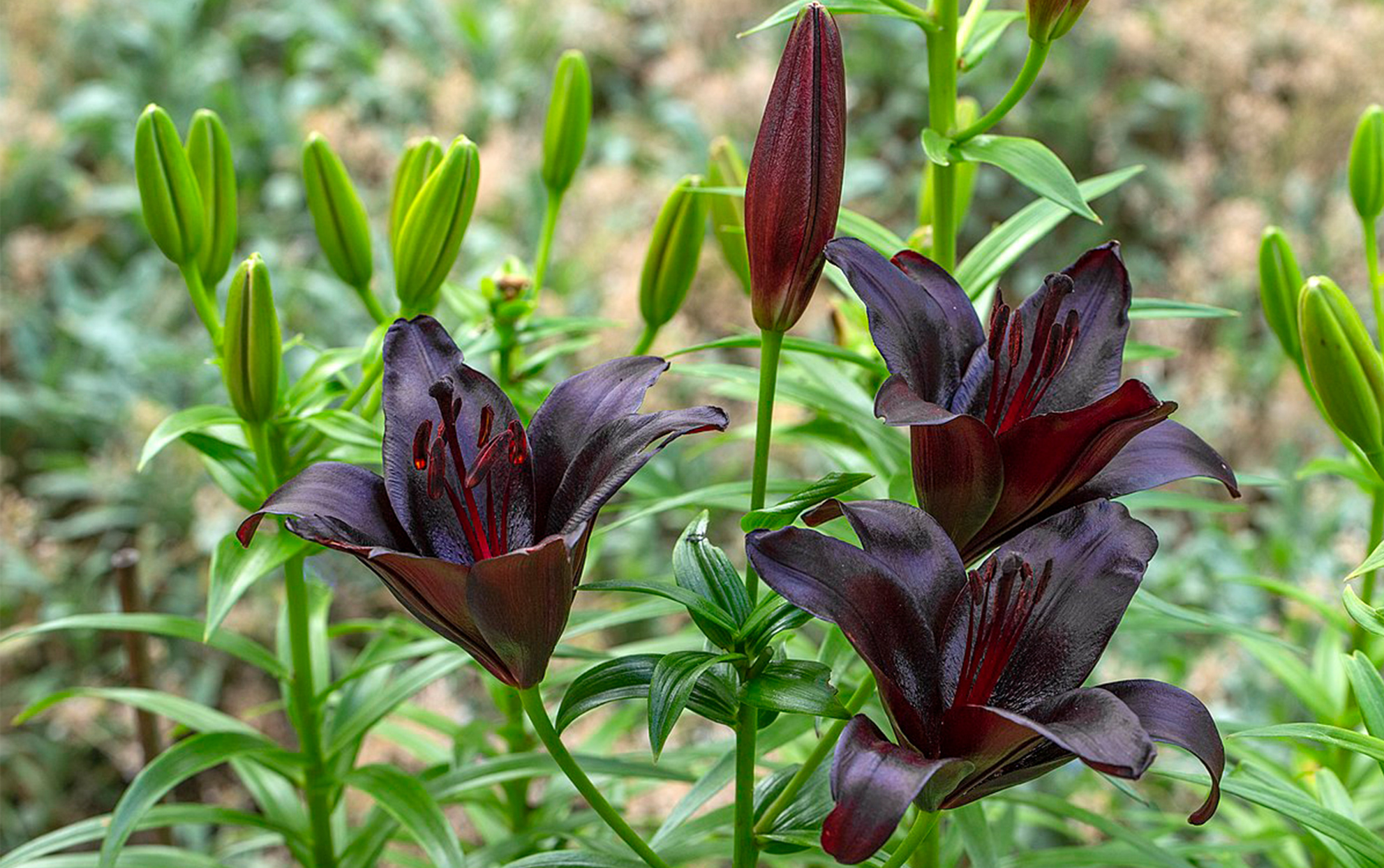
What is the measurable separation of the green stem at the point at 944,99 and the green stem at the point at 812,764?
0.19 meters

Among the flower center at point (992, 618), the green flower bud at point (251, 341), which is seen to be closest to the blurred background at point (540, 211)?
the green flower bud at point (251, 341)

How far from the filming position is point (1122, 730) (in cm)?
41

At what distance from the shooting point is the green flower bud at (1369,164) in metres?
0.71

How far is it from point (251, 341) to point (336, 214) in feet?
0.35

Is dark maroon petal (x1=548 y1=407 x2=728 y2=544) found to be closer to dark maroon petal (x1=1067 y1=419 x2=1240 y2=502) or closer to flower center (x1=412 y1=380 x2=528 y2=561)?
flower center (x1=412 y1=380 x2=528 y2=561)

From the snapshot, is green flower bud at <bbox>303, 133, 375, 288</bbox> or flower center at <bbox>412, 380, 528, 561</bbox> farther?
green flower bud at <bbox>303, 133, 375, 288</bbox>

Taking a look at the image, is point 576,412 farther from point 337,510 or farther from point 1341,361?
point 1341,361

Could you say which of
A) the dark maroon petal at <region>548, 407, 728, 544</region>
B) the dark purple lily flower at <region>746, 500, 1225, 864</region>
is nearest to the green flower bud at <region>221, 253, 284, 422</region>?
the dark maroon petal at <region>548, 407, 728, 544</region>

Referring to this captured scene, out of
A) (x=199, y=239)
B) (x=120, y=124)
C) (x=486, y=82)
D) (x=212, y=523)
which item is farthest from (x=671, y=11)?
(x=199, y=239)

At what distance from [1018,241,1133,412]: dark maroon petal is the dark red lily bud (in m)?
0.09

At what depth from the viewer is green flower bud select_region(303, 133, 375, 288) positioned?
0.67 m

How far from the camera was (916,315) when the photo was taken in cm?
51

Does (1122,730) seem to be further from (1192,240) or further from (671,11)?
(671,11)

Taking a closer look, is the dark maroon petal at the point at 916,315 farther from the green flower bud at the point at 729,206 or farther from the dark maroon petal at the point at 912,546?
the green flower bud at the point at 729,206
